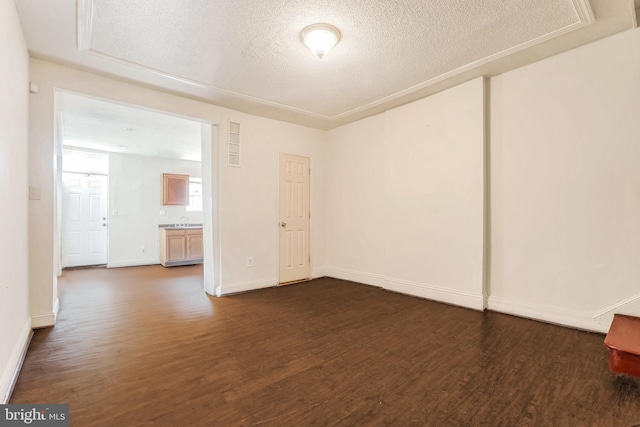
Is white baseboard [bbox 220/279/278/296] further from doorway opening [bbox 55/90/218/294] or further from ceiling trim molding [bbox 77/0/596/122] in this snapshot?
ceiling trim molding [bbox 77/0/596/122]

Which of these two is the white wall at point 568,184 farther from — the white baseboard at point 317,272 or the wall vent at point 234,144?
the wall vent at point 234,144

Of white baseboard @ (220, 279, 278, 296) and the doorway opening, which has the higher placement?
the doorway opening

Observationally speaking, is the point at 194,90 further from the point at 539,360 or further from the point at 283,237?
the point at 539,360

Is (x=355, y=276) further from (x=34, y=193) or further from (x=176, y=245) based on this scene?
(x=176, y=245)

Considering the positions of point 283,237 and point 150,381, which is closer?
point 150,381

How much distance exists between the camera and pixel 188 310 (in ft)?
12.0

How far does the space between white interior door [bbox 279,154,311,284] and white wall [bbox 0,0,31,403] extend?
3.09m

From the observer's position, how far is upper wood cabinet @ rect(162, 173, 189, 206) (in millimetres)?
7543

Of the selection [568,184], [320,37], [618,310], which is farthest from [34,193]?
[618,310]

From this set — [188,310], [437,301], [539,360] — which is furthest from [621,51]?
[188,310]

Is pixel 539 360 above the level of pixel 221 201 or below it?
below

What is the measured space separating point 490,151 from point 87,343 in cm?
467

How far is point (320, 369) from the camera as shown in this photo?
7.27 feet

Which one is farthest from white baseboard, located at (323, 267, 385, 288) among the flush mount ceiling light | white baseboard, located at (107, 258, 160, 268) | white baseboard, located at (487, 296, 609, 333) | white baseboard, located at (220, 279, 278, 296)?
white baseboard, located at (107, 258, 160, 268)
